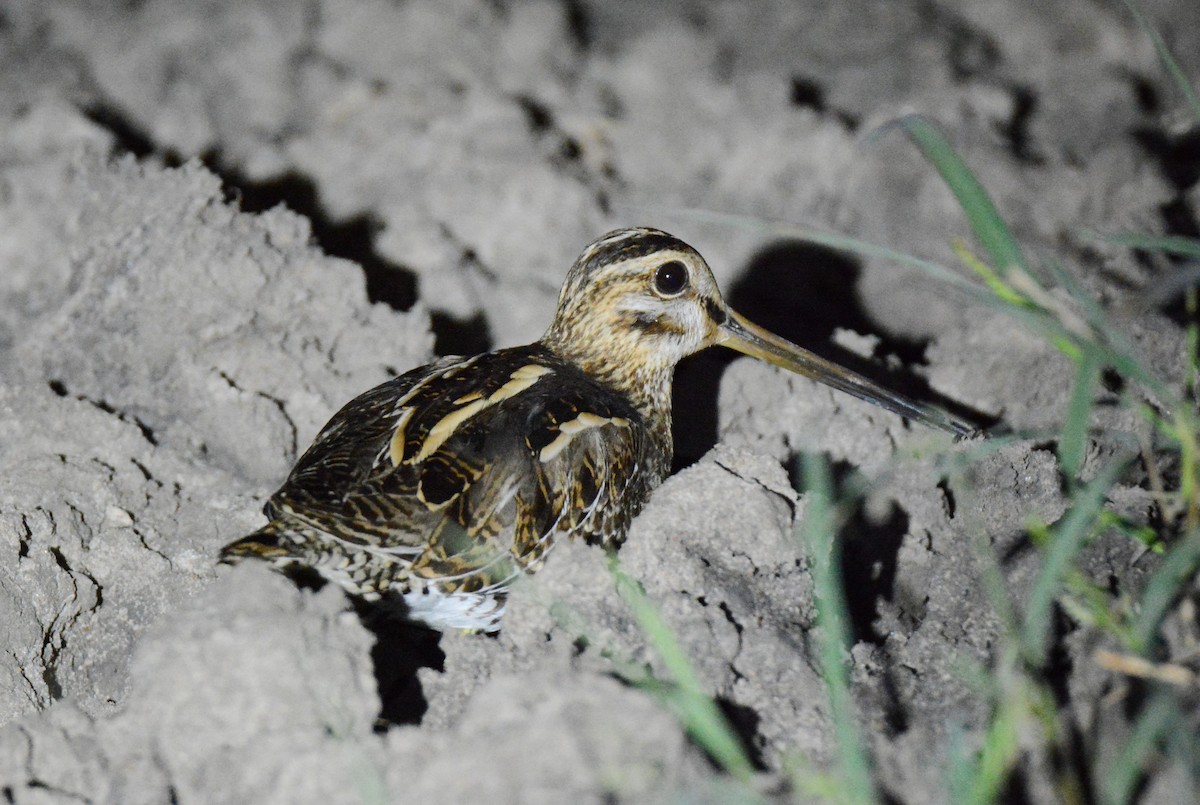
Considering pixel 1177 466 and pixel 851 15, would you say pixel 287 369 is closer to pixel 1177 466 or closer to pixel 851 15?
pixel 1177 466

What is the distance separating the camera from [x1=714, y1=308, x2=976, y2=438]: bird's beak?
2.82m

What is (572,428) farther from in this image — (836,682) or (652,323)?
(836,682)

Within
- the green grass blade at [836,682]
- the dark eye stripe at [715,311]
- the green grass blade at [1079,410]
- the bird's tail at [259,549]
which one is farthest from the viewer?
the dark eye stripe at [715,311]

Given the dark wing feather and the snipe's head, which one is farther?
the snipe's head

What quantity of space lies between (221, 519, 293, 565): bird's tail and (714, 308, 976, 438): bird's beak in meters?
1.34

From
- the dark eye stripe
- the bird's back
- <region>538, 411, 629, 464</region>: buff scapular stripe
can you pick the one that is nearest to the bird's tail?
the bird's back

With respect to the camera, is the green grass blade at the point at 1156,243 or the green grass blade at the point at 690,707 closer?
the green grass blade at the point at 690,707

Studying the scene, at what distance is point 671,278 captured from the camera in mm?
2916

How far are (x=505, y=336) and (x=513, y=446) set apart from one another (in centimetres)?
130

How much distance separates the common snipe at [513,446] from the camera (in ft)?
7.68

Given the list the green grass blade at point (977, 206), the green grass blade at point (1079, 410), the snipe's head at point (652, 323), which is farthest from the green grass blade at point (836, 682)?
the snipe's head at point (652, 323)

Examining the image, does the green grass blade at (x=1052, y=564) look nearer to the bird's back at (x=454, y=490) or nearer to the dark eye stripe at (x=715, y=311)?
the bird's back at (x=454, y=490)

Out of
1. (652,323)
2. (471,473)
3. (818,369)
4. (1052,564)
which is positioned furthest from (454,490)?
(1052,564)

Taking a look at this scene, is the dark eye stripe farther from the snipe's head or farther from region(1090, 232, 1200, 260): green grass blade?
region(1090, 232, 1200, 260): green grass blade
